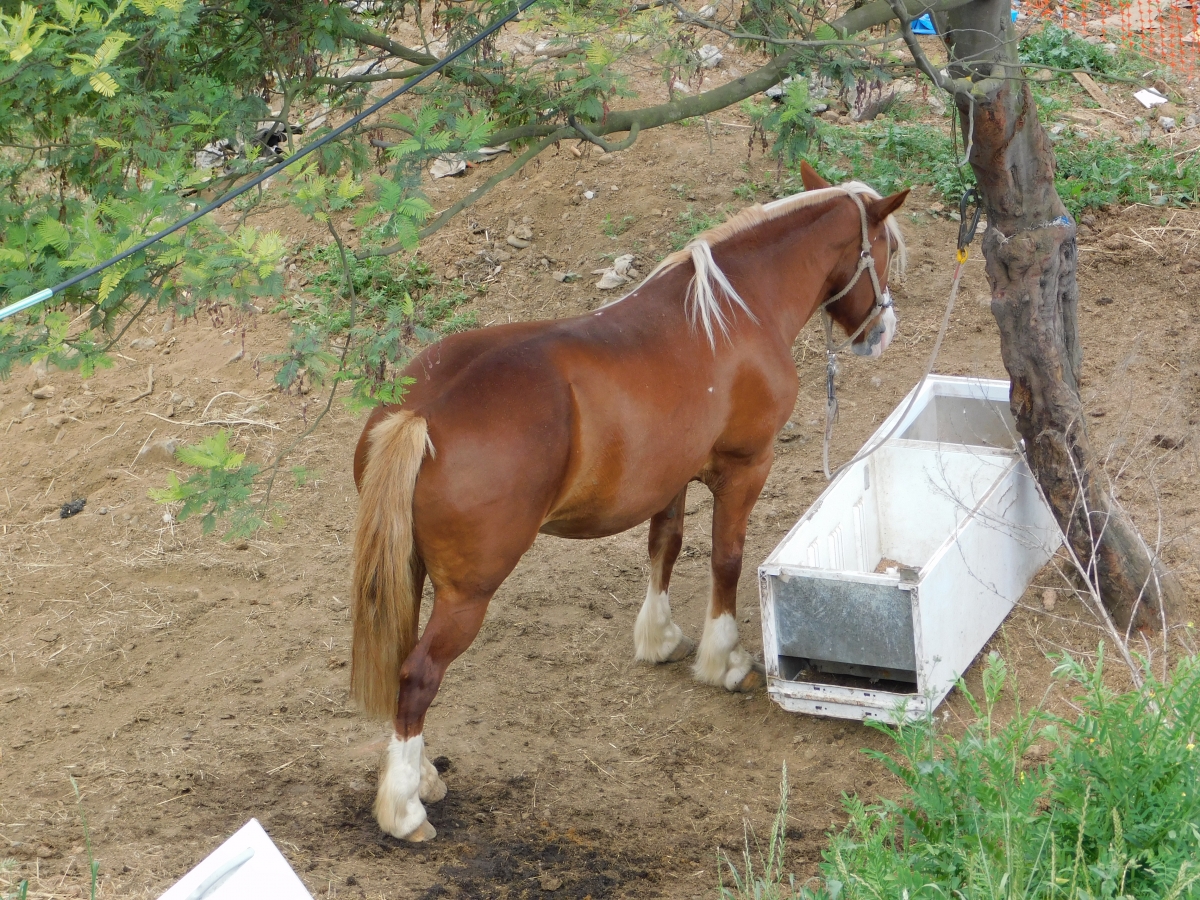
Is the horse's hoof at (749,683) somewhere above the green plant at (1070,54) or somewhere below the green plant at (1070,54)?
below

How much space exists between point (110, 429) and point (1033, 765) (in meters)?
5.56

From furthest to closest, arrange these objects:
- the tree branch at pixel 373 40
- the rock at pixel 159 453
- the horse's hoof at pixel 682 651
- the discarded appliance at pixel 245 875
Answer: the rock at pixel 159 453 < the horse's hoof at pixel 682 651 < the tree branch at pixel 373 40 < the discarded appliance at pixel 245 875

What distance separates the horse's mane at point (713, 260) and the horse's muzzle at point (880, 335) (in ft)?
0.63

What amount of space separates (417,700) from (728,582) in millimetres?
→ 1494

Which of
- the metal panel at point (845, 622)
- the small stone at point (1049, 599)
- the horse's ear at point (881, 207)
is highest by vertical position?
the horse's ear at point (881, 207)

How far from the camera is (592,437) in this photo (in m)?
3.65

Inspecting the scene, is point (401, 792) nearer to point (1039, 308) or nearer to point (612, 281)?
point (1039, 308)

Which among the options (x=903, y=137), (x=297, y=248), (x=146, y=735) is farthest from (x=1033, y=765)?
(x=297, y=248)

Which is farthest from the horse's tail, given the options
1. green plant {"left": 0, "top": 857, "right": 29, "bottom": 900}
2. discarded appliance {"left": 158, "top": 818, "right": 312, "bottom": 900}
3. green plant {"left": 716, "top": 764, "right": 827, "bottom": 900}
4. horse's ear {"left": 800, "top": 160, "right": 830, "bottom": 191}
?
horse's ear {"left": 800, "top": 160, "right": 830, "bottom": 191}

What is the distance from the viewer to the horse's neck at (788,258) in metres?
4.32

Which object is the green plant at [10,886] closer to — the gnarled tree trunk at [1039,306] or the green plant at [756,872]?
the green plant at [756,872]

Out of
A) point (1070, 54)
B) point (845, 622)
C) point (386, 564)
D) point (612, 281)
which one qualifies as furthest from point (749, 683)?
point (1070, 54)

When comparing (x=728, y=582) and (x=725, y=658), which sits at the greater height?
(x=728, y=582)

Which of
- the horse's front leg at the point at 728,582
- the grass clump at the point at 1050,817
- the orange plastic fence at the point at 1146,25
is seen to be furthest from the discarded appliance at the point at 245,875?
the orange plastic fence at the point at 1146,25
